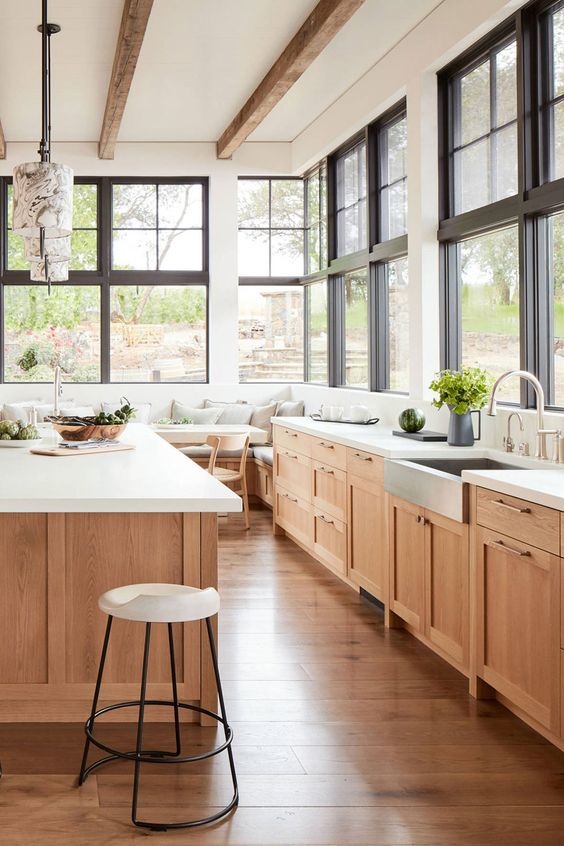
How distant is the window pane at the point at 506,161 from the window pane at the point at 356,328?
240 cm

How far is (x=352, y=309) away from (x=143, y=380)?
2630 mm

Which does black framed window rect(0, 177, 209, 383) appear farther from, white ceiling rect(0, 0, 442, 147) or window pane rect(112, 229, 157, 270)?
white ceiling rect(0, 0, 442, 147)

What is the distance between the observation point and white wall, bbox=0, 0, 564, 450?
5.37 m

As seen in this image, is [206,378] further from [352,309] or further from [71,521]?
[71,521]

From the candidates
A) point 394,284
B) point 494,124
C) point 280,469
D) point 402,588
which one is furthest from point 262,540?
point 494,124

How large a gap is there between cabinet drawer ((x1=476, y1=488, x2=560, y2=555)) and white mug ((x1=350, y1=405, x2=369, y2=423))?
2907mm

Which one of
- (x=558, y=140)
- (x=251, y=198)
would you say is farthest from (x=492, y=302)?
(x=251, y=198)

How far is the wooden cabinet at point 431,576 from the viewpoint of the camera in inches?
139

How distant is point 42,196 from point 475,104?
107 inches

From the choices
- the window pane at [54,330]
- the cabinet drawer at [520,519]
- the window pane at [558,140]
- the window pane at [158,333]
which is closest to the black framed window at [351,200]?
the window pane at [158,333]

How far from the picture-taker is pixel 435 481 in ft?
12.1

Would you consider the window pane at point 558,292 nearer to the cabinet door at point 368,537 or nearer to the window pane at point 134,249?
the cabinet door at point 368,537

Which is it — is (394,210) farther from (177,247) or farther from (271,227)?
(177,247)

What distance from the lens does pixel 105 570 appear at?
10.3ft
